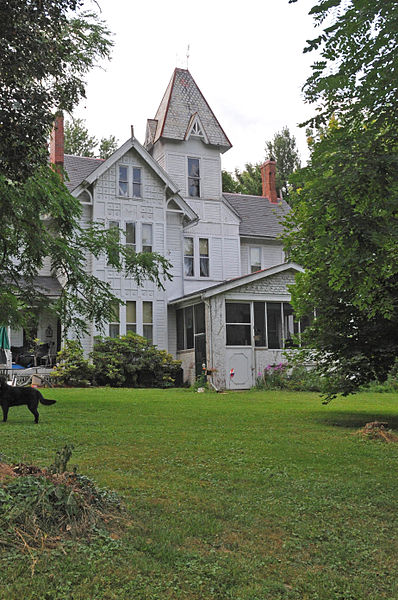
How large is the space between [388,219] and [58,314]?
1008 centimetres

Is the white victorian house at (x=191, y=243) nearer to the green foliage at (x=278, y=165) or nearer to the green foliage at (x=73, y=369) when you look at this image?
the green foliage at (x=73, y=369)

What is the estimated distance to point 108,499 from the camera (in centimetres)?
494

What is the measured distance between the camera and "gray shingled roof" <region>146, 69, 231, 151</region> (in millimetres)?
27016

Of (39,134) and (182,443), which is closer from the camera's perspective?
(39,134)

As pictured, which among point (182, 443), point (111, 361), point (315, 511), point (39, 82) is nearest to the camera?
point (315, 511)

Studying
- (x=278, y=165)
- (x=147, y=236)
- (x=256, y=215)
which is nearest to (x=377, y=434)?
(x=147, y=236)

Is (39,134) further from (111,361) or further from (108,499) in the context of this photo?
(111,361)

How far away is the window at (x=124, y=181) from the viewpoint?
82.5ft

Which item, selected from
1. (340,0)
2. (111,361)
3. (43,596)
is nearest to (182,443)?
(43,596)

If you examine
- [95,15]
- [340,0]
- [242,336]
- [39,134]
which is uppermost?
[95,15]

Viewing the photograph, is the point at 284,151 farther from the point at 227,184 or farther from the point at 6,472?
the point at 6,472

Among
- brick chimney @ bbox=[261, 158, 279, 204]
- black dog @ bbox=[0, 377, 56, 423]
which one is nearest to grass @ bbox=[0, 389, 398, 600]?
black dog @ bbox=[0, 377, 56, 423]

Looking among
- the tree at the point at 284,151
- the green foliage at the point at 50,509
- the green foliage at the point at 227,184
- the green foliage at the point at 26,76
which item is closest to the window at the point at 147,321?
the green foliage at the point at 26,76

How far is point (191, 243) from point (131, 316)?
180 inches
